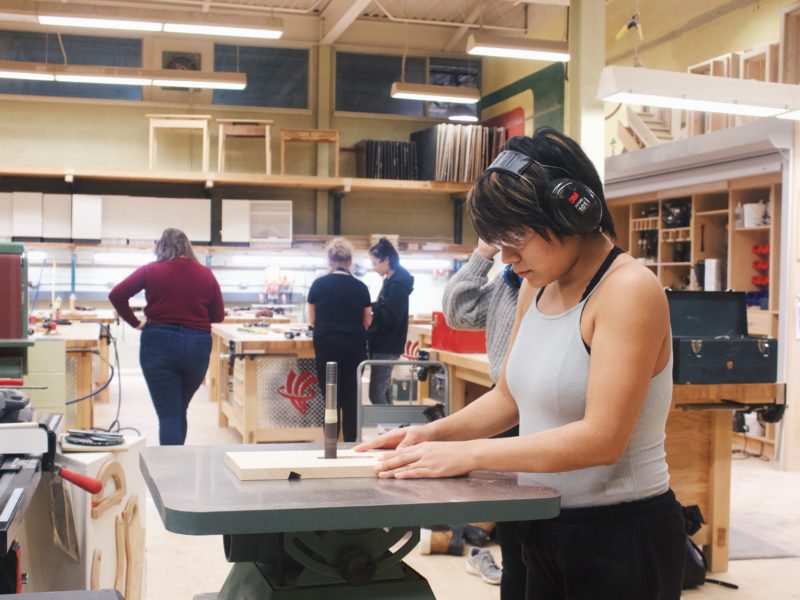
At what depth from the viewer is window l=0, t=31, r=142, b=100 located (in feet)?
36.0

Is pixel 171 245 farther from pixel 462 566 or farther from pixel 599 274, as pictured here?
pixel 599 274

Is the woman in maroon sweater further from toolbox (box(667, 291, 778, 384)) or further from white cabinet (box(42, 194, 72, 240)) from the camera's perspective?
white cabinet (box(42, 194, 72, 240))

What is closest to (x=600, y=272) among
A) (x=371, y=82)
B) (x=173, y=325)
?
(x=173, y=325)

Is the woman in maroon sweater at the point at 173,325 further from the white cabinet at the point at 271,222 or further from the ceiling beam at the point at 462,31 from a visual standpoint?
the ceiling beam at the point at 462,31

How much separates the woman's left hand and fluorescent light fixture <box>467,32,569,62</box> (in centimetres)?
654

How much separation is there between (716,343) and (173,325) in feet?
9.56

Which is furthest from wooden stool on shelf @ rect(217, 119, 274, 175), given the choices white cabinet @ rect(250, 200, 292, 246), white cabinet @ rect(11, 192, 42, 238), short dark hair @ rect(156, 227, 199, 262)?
short dark hair @ rect(156, 227, 199, 262)

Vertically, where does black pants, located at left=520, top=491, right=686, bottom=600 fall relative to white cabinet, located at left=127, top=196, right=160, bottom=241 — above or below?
below

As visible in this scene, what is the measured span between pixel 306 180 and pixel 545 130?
9.26 metres

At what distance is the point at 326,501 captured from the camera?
4.30ft

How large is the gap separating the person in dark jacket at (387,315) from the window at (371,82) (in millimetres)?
6449

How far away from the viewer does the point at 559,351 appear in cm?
149

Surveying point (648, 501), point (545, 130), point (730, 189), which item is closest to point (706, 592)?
point (648, 501)

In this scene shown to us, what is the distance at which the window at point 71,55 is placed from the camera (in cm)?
1097
